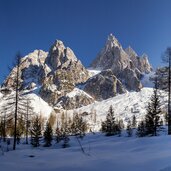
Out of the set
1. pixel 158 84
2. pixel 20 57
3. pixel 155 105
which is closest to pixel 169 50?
pixel 158 84

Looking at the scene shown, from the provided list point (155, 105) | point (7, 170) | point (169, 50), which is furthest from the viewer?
point (155, 105)

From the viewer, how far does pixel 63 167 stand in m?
12.3

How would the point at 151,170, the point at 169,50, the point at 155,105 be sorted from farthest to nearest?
the point at 155,105, the point at 169,50, the point at 151,170

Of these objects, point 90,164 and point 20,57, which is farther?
point 20,57

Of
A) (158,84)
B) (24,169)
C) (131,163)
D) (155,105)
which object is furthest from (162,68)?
(24,169)

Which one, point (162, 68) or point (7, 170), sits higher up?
point (162, 68)

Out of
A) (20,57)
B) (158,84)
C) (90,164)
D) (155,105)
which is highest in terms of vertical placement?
(20,57)

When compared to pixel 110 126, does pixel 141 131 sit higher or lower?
lower

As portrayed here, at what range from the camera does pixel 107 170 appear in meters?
11.6

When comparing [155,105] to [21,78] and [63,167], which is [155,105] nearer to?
[21,78]

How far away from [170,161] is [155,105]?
2660cm

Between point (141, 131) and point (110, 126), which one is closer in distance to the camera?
point (141, 131)

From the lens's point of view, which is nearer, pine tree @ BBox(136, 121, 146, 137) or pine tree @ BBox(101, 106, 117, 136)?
pine tree @ BBox(136, 121, 146, 137)

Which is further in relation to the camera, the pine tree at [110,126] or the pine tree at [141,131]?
the pine tree at [110,126]
